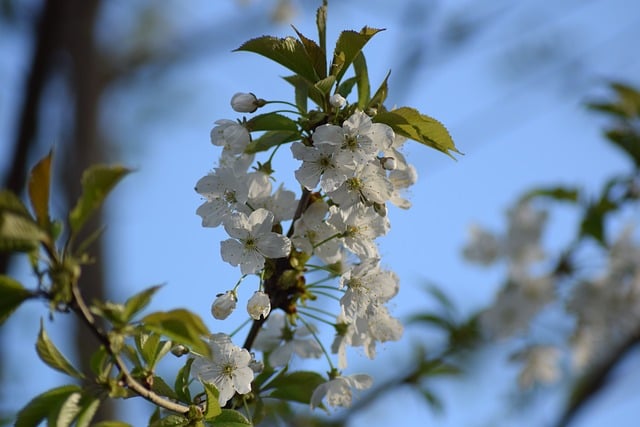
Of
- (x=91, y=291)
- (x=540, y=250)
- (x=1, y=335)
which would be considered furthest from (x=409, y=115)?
(x=1, y=335)

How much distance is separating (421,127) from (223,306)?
49 centimetres

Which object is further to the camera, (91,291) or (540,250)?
(91,291)

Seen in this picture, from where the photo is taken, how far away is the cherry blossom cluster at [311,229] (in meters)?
1.38

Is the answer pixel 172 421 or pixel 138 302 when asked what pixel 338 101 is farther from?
pixel 172 421

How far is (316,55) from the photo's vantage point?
140 cm

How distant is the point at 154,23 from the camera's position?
7410mm

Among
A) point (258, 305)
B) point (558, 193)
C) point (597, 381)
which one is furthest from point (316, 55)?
point (597, 381)

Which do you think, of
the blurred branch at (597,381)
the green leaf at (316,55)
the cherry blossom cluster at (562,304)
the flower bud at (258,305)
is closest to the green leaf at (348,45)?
the green leaf at (316,55)

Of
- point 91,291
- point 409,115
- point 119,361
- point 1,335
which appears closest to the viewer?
point 119,361

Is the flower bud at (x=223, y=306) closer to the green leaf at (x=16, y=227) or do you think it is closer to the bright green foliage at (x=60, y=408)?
the bright green foliage at (x=60, y=408)

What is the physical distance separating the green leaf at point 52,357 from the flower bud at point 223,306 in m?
0.26

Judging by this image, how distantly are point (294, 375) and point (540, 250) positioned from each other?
2217mm

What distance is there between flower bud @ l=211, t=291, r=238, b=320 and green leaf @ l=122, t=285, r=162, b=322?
0.92 feet

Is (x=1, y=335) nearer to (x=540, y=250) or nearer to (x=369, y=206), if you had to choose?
(x=540, y=250)
